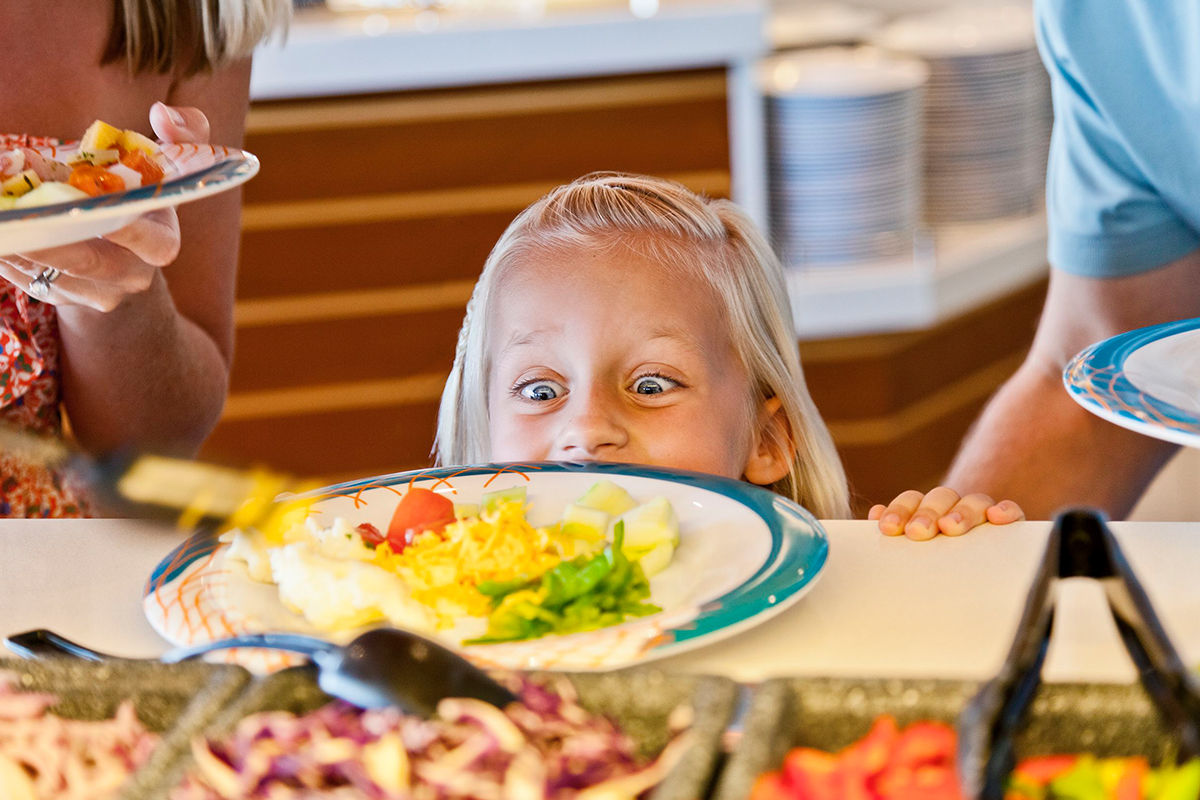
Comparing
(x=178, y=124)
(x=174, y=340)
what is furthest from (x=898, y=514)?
(x=174, y=340)

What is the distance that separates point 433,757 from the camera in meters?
0.63

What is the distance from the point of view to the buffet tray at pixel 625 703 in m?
0.63

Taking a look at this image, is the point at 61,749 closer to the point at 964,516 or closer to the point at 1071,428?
the point at 964,516

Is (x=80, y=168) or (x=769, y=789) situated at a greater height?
(x=80, y=168)

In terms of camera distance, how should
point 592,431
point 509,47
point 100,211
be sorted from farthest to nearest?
point 509,47, point 592,431, point 100,211

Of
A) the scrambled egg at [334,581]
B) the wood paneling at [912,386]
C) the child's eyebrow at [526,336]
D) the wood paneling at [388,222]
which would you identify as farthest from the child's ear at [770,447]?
the wood paneling at [388,222]

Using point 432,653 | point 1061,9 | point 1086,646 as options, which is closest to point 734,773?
point 432,653

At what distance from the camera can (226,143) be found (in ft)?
5.12

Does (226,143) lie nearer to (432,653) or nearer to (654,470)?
(654,470)

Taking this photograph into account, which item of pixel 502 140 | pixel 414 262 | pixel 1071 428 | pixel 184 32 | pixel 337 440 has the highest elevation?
pixel 184 32

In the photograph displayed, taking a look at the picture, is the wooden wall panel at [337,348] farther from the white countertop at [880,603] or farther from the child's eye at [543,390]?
the white countertop at [880,603]

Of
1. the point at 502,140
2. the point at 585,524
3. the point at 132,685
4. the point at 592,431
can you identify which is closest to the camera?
the point at 132,685

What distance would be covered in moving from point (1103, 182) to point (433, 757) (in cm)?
117

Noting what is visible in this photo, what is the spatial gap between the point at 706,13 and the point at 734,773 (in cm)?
301
